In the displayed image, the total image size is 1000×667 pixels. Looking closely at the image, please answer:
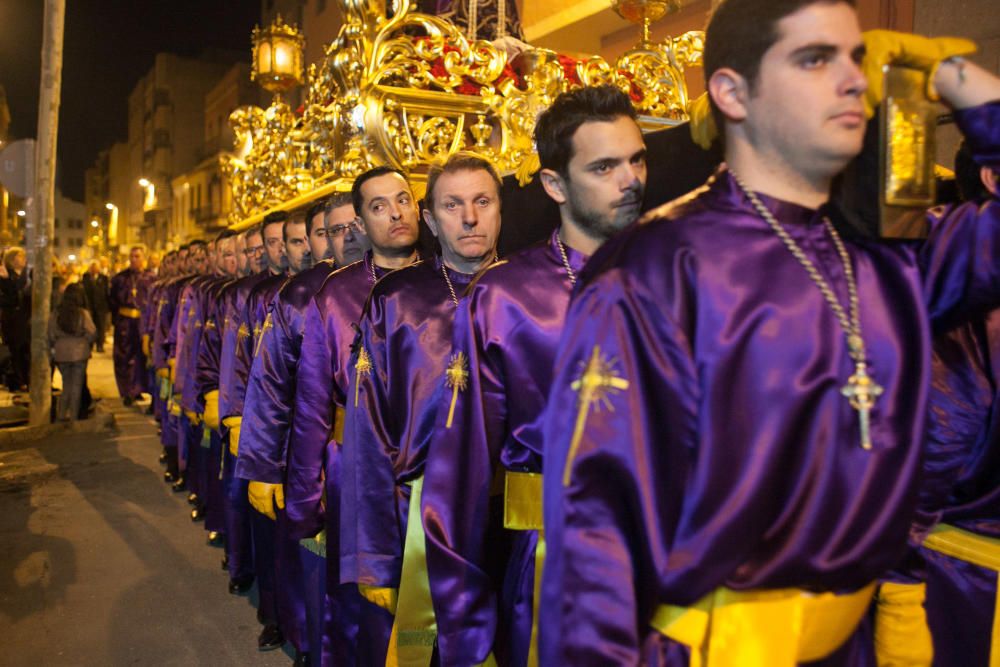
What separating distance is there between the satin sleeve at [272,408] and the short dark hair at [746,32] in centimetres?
292

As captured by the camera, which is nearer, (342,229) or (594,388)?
(594,388)

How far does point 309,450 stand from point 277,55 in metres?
4.64

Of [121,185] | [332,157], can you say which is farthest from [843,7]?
[121,185]

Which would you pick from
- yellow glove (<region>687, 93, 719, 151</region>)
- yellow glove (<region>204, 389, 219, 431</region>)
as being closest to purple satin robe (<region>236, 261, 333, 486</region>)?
yellow glove (<region>204, 389, 219, 431</region>)

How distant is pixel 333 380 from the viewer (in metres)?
3.58

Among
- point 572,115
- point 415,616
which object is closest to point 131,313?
point 415,616

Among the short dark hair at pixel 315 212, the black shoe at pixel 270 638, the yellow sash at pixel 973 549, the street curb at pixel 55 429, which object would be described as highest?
the short dark hair at pixel 315 212

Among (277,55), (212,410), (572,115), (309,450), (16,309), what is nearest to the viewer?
(572,115)

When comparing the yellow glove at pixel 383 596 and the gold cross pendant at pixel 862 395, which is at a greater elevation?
the gold cross pendant at pixel 862 395

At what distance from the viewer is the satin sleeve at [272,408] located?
3957 millimetres

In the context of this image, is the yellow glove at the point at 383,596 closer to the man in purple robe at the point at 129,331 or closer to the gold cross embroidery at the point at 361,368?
the gold cross embroidery at the point at 361,368

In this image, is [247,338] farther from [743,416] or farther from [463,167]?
[743,416]

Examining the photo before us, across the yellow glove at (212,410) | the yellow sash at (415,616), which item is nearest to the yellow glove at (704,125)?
the yellow sash at (415,616)

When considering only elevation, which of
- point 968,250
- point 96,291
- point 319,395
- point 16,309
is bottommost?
point 319,395
